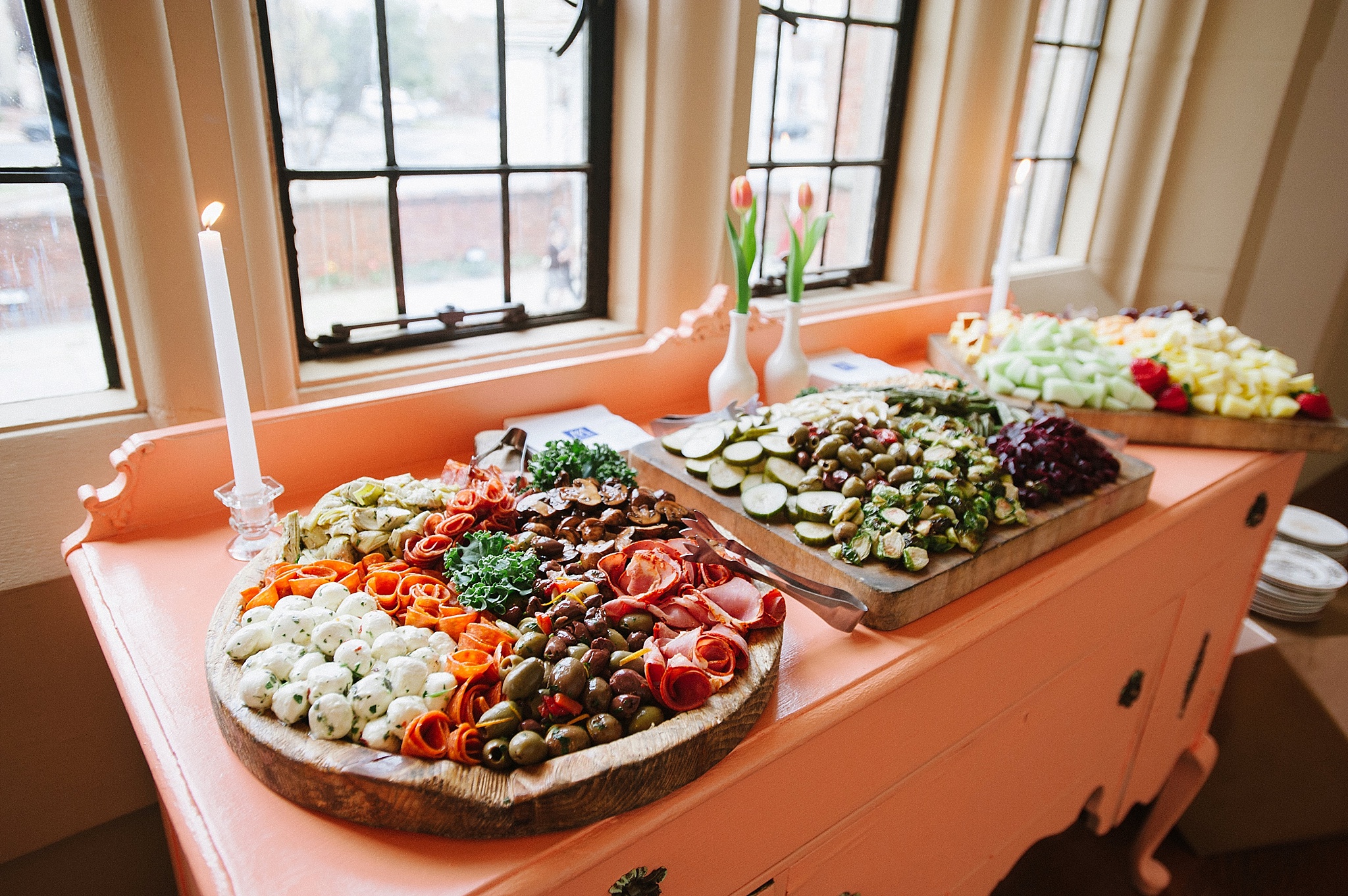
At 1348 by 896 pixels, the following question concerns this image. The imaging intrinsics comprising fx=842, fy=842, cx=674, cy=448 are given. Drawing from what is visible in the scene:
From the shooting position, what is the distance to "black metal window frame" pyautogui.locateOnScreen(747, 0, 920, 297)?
205 cm

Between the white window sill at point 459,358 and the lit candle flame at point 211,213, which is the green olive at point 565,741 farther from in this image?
the white window sill at point 459,358

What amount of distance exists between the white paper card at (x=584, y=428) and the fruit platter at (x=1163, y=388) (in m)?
0.77

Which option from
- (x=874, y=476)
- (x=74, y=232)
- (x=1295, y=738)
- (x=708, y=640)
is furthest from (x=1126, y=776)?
(x=74, y=232)

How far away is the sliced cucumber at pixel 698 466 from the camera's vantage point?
1206mm

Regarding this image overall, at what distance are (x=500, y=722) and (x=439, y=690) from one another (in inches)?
2.5

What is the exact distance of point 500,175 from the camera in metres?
1.68

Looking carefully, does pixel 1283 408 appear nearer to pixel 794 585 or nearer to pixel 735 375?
pixel 735 375

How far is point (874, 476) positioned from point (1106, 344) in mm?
1103

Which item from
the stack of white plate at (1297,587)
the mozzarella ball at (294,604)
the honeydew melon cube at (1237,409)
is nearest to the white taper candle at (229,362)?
the mozzarella ball at (294,604)

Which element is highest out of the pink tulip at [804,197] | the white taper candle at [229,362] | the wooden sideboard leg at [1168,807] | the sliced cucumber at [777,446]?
the pink tulip at [804,197]

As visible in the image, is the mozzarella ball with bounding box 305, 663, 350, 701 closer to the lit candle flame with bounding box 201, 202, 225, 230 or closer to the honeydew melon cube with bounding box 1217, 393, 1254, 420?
the lit candle flame with bounding box 201, 202, 225, 230

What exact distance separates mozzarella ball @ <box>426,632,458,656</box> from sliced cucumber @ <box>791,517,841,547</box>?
458 millimetres

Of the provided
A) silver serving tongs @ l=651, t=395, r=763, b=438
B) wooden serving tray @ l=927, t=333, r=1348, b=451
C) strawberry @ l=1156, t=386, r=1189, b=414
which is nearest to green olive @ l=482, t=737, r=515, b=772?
silver serving tongs @ l=651, t=395, r=763, b=438

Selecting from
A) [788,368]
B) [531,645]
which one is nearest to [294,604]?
[531,645]
